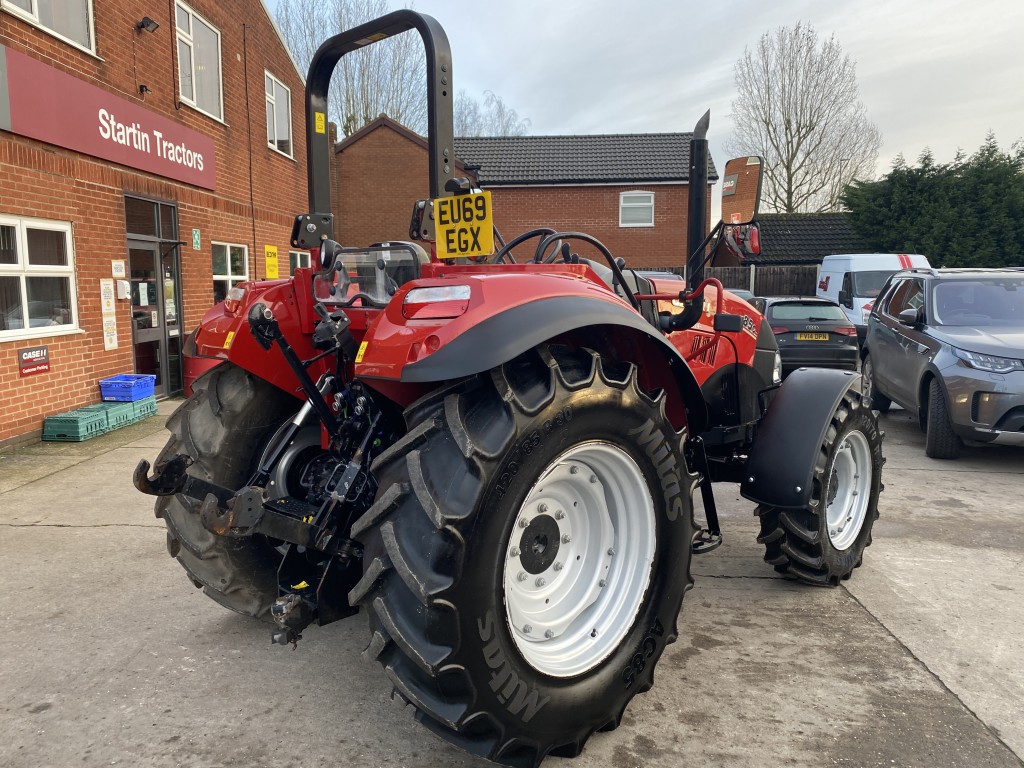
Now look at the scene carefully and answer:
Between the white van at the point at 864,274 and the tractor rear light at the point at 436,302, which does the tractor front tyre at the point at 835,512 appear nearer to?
the tractor rear light at the point at 436,302

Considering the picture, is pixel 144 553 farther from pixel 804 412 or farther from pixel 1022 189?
pixel 1022 189

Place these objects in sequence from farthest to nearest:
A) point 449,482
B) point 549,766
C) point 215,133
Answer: point 215,133 < point 549,766 < point 449,482

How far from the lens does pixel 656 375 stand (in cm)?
290

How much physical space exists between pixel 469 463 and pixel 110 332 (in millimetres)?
8261

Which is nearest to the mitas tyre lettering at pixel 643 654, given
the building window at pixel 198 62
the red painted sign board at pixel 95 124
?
the red painted sign board at pixel 95 124

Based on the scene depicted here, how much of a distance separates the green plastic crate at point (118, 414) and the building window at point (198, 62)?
467cm

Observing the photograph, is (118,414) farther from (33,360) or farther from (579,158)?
(579,158)

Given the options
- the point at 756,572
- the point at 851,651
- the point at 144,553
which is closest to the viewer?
the point at 851,651

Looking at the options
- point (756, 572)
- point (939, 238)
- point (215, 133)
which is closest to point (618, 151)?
point (939, 238)

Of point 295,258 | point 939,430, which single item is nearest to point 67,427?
point 295,258

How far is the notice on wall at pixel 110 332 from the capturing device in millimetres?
8727

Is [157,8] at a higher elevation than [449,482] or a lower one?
higher

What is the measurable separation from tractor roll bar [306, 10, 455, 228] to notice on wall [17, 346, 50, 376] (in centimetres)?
584

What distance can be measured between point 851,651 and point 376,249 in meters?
2.54
